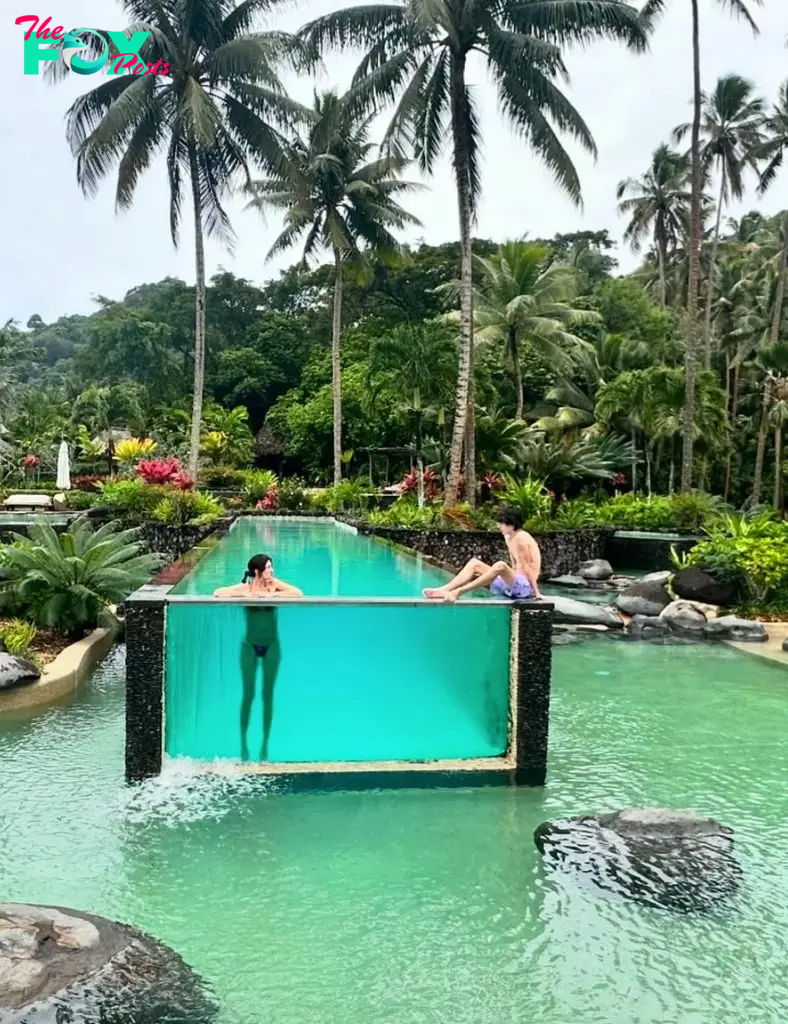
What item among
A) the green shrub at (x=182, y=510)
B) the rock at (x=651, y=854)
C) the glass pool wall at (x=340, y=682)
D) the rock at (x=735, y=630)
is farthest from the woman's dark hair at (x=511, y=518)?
the green shrub at (x=182, y=510)

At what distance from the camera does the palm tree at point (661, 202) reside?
4009cm

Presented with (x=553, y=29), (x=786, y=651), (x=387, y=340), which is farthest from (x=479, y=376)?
(x=786, y=651)

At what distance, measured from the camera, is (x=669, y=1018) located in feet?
11.1

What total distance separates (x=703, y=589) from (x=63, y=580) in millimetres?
8472

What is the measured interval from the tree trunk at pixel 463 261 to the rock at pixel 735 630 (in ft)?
26.3

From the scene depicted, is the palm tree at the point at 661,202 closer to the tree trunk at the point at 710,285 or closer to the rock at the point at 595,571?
the tree trunk at the point at 710,285

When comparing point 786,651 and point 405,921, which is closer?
point 405,921

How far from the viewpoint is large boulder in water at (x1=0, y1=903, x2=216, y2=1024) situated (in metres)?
3.04

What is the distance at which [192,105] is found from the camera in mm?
21234

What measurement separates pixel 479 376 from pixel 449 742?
76.9ft

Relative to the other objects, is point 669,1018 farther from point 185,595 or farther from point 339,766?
point 185,595

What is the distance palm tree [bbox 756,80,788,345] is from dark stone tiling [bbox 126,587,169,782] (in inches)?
1175

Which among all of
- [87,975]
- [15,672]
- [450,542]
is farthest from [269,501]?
[87,975]

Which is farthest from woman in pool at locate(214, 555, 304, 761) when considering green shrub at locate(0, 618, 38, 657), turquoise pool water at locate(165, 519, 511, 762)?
green shrub at locate(0, 618, 38, 657)
